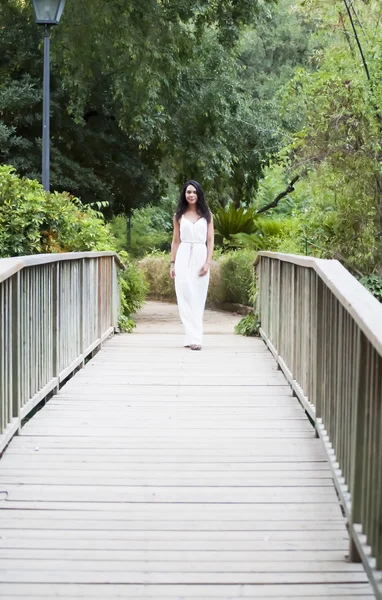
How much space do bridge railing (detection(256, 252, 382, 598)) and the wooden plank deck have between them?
195 millimetres

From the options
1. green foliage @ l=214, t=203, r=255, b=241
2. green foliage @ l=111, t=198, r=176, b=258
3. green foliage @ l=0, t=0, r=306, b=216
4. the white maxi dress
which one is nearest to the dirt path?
green foliage @ l=0, t=0, r=306, b=216

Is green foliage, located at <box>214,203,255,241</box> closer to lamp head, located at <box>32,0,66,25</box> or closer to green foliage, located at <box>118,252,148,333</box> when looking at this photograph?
green foliage, located at <box>118,252,148,333</box>

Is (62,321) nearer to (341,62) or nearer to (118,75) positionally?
(341,62)

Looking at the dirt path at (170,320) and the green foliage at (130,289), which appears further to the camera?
Answer: the dirt path at (170,320)

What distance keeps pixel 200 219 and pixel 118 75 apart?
9.29 m

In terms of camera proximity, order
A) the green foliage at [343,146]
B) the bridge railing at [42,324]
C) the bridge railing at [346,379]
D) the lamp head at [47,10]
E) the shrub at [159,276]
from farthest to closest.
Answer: the shrub at [159,276]
the green foliage at [343,146]
the lamp head at [47,10]
the bridge railing at [42,324]
the bridge railing at [346,379]

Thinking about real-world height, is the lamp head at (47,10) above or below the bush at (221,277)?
above

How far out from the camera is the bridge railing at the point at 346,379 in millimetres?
3502

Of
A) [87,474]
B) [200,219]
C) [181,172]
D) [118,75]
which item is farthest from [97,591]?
[181,172]

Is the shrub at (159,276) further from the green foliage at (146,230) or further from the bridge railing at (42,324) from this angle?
the bridge railing at (42,324)

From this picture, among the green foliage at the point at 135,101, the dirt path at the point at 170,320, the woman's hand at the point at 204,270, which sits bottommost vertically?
the dirt path at the point at 170,320

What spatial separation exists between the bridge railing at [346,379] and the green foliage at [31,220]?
4225mm

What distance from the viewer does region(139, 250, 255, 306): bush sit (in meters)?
22.5

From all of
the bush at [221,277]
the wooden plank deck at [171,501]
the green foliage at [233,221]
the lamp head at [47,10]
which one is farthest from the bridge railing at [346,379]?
the green foliage at [233,221]
